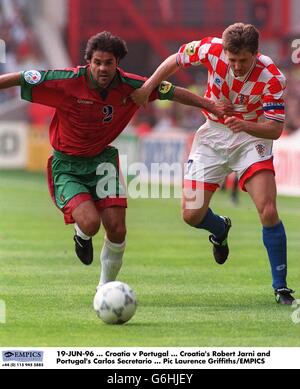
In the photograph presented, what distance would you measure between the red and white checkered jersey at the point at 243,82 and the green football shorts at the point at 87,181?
1.04m

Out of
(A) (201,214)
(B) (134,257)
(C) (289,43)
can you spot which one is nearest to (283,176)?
(C) (289,43)

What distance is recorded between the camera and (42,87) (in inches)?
369

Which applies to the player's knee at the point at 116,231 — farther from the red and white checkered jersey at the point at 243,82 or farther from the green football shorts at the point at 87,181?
the red and white checkered jersey at the point at 243,82

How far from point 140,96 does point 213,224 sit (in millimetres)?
1772

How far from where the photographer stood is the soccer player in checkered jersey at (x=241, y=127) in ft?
30.9

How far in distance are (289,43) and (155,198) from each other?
8.08m

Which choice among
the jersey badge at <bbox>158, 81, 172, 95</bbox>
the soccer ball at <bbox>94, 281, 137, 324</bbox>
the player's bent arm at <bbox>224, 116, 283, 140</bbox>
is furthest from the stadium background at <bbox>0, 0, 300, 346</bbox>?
the jersey badge at <bbox>158, 81, 172, 95</bbox>

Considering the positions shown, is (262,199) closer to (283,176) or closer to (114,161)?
(114,161)

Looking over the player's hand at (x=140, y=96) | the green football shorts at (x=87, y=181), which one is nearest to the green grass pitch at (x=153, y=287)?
the green football shorts at (x=87, y=181)

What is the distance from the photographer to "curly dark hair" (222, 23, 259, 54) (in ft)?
30.3

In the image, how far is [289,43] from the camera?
28.4 m

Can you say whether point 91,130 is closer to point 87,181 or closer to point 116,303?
point 87,181

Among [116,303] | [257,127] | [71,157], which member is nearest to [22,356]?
[116,303]

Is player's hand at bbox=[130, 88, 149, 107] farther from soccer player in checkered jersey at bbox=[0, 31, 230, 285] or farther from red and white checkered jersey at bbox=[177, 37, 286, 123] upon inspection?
red and white checkered jersey at bbox=[177, 37, 286, 123]
